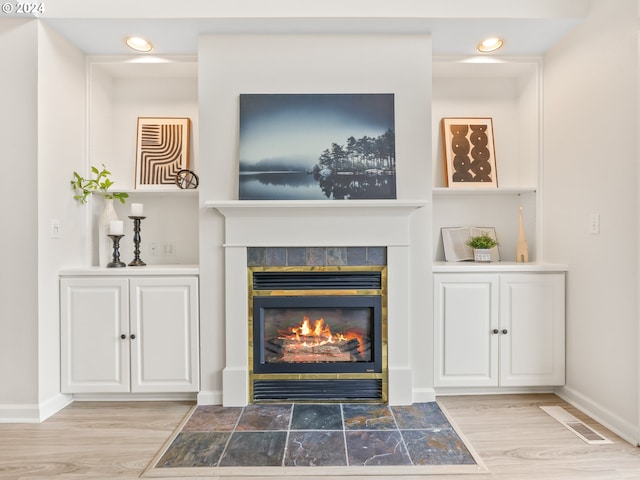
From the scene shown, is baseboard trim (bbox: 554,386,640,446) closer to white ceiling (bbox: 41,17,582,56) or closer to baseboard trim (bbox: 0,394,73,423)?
white ceiling (bbox: 41,17,582,56)

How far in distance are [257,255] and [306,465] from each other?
1246mm

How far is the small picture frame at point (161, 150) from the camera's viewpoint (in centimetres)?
324

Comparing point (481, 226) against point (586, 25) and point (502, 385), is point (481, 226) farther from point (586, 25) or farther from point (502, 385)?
point (586, 25)

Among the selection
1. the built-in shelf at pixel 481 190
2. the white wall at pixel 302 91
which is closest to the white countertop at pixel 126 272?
the white wall at pixel 302 91

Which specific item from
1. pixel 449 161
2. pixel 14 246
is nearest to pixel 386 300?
pixel 449 161

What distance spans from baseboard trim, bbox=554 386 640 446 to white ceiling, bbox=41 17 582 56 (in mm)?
2298

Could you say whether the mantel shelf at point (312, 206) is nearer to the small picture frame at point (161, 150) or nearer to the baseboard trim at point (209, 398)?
the small picture frame at point (161, 150)

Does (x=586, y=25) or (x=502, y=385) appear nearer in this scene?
(x=586, y=25)

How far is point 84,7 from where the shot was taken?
8.38 ft

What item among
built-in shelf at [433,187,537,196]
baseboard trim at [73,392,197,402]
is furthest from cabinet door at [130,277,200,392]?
built-in shelf at [433,187,537,196]

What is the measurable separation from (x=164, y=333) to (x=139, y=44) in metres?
1.89

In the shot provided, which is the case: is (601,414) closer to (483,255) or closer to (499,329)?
(499,329)

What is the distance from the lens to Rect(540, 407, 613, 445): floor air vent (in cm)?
231

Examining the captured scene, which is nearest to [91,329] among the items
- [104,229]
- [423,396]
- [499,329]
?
[104,229]
